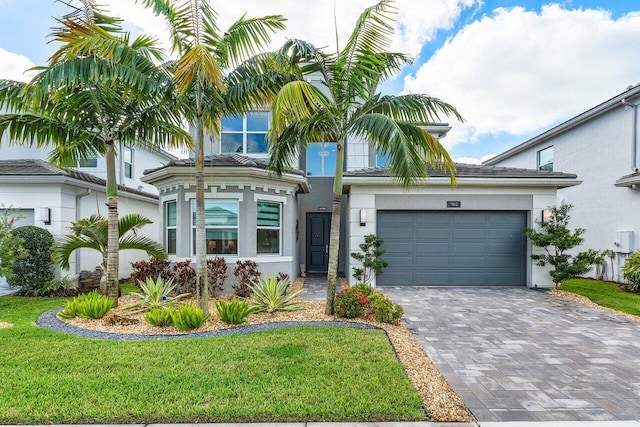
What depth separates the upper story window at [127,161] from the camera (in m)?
13.8

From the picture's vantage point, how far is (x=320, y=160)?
1334 cm

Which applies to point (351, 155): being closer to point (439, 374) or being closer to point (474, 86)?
point (474, 86)

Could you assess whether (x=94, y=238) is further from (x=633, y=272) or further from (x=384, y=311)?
(x=633, y=272)

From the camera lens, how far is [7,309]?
7051 millimetres

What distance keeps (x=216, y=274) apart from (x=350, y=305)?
3946 mm

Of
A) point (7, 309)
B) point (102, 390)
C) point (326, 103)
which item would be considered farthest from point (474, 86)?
point (7, 309)

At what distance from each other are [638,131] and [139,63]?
48.0 feet

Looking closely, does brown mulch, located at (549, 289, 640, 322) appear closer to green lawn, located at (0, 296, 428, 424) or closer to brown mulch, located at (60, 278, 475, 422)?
brown mulch, located at (60, 278, 475, 422)

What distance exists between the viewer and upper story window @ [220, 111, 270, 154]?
12484mm

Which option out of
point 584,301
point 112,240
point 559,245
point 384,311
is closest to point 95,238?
point 112,240

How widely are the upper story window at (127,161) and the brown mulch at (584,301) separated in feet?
56.1

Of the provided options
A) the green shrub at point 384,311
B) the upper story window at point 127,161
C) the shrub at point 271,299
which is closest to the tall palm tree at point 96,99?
the shrub at point 271,299

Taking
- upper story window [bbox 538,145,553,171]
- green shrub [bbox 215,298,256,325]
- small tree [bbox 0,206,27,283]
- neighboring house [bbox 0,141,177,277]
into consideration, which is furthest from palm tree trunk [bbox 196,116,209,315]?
upper story window [bbox 538,145,553,171]

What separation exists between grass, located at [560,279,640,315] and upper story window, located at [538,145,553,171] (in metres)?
5.97
